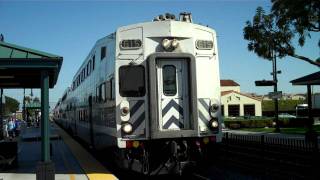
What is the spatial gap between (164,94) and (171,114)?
0.49 m

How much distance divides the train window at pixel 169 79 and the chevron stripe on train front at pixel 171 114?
0.24 metres

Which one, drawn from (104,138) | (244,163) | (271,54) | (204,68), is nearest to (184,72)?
(204,68)

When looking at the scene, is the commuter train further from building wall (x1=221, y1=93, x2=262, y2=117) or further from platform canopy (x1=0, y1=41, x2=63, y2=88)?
building wall (x1=221, y1=93, x2=262, y2=117)

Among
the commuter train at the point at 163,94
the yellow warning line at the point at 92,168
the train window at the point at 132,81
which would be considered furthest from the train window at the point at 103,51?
the yellow warning line at the point at 92,168

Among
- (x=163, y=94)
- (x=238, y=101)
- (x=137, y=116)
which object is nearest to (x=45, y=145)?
(x=137, y=116)

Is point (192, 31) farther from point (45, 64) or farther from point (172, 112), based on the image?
point (45, 64)

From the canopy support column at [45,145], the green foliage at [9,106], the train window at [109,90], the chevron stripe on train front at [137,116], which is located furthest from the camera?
the green foliage at [9,106]

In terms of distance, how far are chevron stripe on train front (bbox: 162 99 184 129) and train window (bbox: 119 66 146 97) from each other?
608 millimetres

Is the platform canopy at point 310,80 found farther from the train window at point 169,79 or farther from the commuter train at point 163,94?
the train window at point 169,79

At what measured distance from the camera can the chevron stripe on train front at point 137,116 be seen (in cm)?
1154

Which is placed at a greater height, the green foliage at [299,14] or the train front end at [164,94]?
the green foliage at [299,14]

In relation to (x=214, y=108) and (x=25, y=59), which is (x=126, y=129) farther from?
(x=25, y=59)

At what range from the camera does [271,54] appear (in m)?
27.0

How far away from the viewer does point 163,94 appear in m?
11.9
